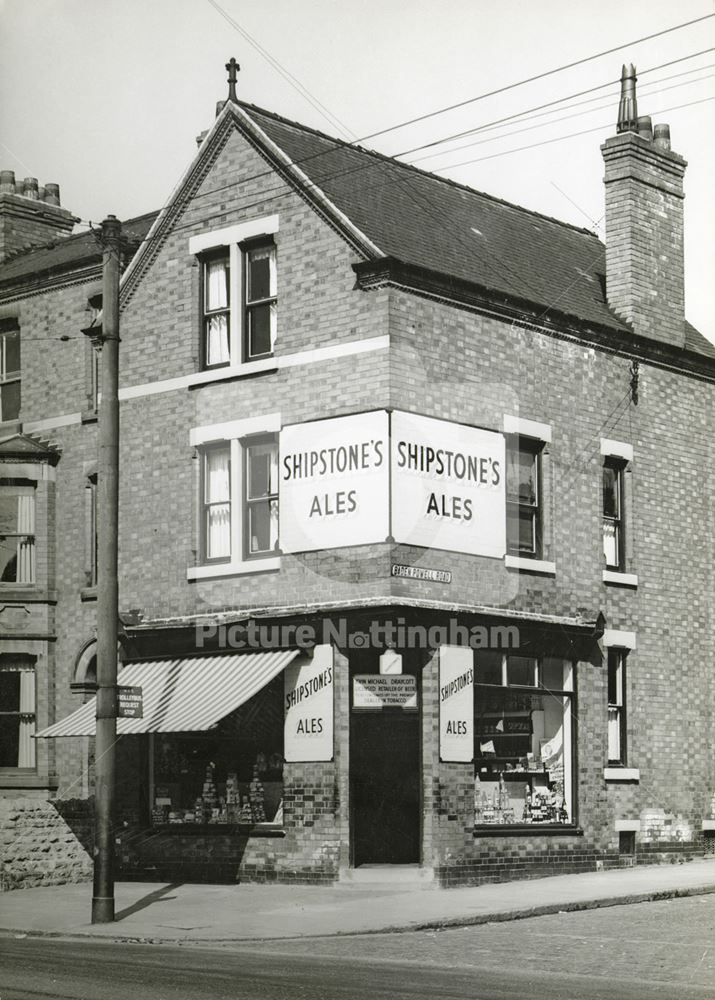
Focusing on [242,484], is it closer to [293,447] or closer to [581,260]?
[293,447]

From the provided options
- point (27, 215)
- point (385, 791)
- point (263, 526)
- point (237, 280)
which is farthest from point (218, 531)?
point (27, 215)

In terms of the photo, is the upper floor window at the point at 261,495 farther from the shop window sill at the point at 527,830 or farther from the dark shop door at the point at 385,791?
the shop window sill at the point at 527,830

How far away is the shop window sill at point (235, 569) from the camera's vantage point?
2239 centimetres

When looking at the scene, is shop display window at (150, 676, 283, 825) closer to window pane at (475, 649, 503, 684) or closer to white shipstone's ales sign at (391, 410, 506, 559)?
window pane at (475, 649, 503, 684)

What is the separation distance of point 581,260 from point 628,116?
2.60 metres

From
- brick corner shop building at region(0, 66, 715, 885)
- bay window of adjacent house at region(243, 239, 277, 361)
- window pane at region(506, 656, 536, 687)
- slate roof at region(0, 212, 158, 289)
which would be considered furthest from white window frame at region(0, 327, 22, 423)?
window pane at region(506, 656, 536, 687)

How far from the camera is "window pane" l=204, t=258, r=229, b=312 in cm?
2395

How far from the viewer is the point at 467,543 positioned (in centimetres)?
2195

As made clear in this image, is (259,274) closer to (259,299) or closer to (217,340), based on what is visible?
(259,299)

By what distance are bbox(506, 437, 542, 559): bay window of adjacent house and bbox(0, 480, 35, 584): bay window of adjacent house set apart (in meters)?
8.84

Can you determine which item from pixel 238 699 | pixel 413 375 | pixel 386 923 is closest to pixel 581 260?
pixel 413 375

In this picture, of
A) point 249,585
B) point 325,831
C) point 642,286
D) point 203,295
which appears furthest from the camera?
point 642,286

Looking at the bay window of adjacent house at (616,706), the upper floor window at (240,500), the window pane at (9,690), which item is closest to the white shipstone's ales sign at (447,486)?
the upper floor window at (240,500)

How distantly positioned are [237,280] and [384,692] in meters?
6.81
